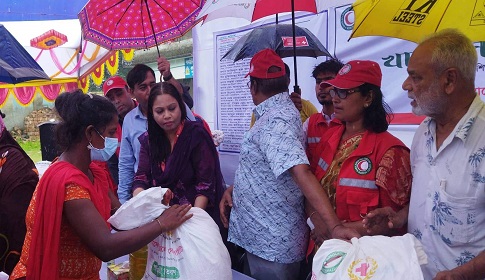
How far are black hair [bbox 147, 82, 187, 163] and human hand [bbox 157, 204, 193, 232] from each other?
0.64 metres

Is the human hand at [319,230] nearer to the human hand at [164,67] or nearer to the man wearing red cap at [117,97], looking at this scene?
the human hand at [164,67]

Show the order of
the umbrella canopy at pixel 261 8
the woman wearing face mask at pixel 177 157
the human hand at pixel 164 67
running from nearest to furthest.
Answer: the woman wearing face mask at pixel 177 157 → the umbrella canopy at pixel 261 8 → the human hand at pixel 164 67

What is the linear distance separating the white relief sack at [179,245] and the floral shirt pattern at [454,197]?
761 mm

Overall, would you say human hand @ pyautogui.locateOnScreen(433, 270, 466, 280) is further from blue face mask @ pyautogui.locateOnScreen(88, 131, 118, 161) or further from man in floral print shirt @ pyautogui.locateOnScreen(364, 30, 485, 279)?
blue face mask @ pyautogui.locateOnScreen(88, 131, 118, 161)

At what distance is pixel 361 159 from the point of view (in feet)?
5.90

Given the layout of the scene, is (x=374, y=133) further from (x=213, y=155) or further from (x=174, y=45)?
(x=174, y=45)

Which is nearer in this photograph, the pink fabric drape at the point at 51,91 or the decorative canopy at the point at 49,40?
the decorative canopy at the point at 49,40

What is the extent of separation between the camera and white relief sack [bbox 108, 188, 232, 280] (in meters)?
1.66

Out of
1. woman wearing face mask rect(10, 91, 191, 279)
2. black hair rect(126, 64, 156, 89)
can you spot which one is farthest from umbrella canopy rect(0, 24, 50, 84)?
woman wearing face mask rect(10, 91, 191, 279)

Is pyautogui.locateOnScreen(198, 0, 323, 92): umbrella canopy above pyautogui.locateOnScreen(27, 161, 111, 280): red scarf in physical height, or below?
above

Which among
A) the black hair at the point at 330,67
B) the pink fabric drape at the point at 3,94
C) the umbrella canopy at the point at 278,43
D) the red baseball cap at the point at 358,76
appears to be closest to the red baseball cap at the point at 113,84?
the umbrella canopy at the point at 278,43

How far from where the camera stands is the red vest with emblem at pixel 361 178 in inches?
69.4

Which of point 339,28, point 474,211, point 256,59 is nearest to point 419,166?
point 474,211

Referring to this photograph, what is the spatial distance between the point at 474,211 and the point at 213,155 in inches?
50.2
